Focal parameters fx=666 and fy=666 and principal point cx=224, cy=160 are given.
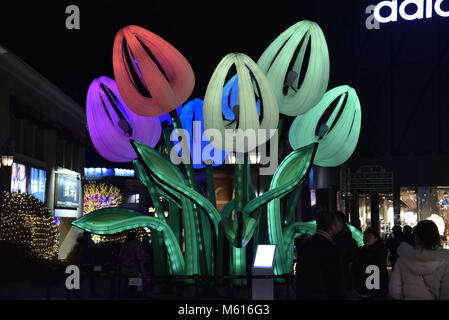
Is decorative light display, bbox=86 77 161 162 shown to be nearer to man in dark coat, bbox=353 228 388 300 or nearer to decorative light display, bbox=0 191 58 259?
decorative light display, bbox=0 191 58 259

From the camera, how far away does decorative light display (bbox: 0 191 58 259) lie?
19938 millimetres

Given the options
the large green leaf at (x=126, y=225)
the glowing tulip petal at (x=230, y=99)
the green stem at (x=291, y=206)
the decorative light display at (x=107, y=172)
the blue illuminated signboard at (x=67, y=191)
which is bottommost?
the large green leaf at (x=126, y=225)

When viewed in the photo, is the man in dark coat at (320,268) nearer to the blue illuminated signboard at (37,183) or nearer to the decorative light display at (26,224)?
the decorative light display at (26,224)

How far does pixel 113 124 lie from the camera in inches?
701

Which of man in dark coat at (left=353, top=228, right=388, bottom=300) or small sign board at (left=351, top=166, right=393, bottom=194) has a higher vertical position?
small sign board at (left=351, top=166, right=393, bottom=194)

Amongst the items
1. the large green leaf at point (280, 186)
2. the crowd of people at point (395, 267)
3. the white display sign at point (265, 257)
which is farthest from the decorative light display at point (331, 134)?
the crowd of people at point (395, 267)

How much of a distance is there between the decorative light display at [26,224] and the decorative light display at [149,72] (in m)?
6.55

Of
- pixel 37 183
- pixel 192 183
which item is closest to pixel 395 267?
pixel 192 183

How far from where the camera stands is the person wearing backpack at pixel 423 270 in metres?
5.96

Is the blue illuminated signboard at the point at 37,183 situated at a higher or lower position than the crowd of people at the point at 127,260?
higher

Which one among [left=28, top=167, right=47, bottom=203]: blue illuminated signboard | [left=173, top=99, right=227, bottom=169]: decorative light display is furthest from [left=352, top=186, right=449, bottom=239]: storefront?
[left=28, top=167, right=47, bottom=203]: blue illuminated signboard

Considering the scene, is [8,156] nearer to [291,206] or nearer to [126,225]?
[126,225]

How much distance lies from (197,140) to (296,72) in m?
3.62

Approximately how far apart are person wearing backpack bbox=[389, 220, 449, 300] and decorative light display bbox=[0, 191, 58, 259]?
15823mm
